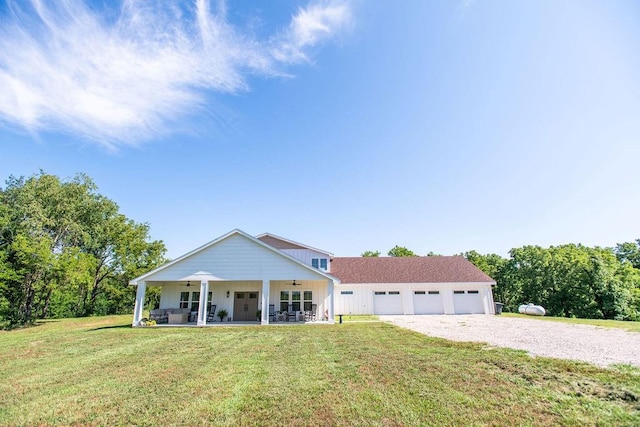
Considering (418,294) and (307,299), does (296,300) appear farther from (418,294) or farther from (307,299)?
(418,294)

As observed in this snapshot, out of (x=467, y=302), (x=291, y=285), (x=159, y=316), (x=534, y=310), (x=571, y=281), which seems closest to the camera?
(x=159, y=316)

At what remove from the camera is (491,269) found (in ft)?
137

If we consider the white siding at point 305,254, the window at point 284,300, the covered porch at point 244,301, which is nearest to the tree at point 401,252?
the white siding at point 305,254

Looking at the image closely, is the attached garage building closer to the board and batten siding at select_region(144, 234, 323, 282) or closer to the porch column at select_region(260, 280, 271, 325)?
the board and batten siding at select_region(144, 234, 323, 282)

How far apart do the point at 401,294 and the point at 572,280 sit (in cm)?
1836

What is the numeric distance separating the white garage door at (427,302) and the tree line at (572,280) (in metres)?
15.3

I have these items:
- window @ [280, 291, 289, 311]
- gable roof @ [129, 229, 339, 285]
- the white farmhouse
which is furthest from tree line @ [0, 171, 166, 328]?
window @ [280, 291, 289, 311]

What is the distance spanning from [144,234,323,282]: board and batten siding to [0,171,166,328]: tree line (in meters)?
13.9

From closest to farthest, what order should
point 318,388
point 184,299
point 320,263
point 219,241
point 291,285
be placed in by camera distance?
point 318,388 < point 219,241 < point 184,299 < point 291,285 < point 320,263

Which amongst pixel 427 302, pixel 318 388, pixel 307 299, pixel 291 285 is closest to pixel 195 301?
pixel 291 285

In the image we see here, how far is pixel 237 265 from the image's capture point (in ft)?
57.5

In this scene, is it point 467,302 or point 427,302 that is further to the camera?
point 427,302

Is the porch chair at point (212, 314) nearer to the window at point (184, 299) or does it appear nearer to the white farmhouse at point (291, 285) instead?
the white farmhouse at point (291, 285)

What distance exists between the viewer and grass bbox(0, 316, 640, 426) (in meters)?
4.37
